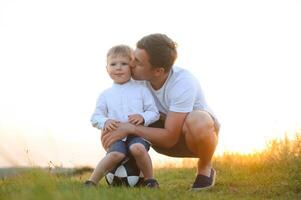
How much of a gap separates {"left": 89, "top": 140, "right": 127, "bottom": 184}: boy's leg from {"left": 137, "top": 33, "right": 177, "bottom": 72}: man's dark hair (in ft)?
3.06

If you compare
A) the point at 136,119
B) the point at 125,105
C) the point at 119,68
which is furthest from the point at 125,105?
the point at 119,68

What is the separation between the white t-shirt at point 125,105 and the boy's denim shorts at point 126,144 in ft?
0.58

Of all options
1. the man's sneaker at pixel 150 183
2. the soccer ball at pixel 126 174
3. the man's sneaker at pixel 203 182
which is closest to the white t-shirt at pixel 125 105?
the soccer ball at pixel 126 174

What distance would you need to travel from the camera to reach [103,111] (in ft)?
20.7

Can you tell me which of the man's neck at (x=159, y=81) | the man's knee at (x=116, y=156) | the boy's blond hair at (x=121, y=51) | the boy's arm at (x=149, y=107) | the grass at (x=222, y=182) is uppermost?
the boy's blond hair at (x=121, y=51)

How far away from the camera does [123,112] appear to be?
622 cm

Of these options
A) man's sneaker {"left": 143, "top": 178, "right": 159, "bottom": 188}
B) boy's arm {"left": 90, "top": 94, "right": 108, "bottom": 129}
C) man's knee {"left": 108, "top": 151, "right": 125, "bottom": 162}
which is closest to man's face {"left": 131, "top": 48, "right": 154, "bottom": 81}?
boy's arm {"left": 90, "top": 94, "right": 108, "bottom": 129}

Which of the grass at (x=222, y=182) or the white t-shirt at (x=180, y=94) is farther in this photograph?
the white t-shirt at (x=180, y=94)

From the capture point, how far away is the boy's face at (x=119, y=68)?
6.17 metres

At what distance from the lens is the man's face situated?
6.28 metres

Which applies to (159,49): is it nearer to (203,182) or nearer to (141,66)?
(141,66)

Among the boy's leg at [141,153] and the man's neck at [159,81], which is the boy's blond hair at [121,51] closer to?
the man's neck at [159,81]

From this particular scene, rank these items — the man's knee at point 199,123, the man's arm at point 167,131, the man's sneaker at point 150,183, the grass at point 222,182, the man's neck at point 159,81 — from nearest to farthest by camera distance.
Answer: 1. the grass at point 222,182
2. the man's sneaker at point 150,183
3. the man's arm at point 167,131
4. the man's knee at point 199,123
5. the man's neck at point 159,81

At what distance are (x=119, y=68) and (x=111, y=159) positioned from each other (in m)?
0.95
